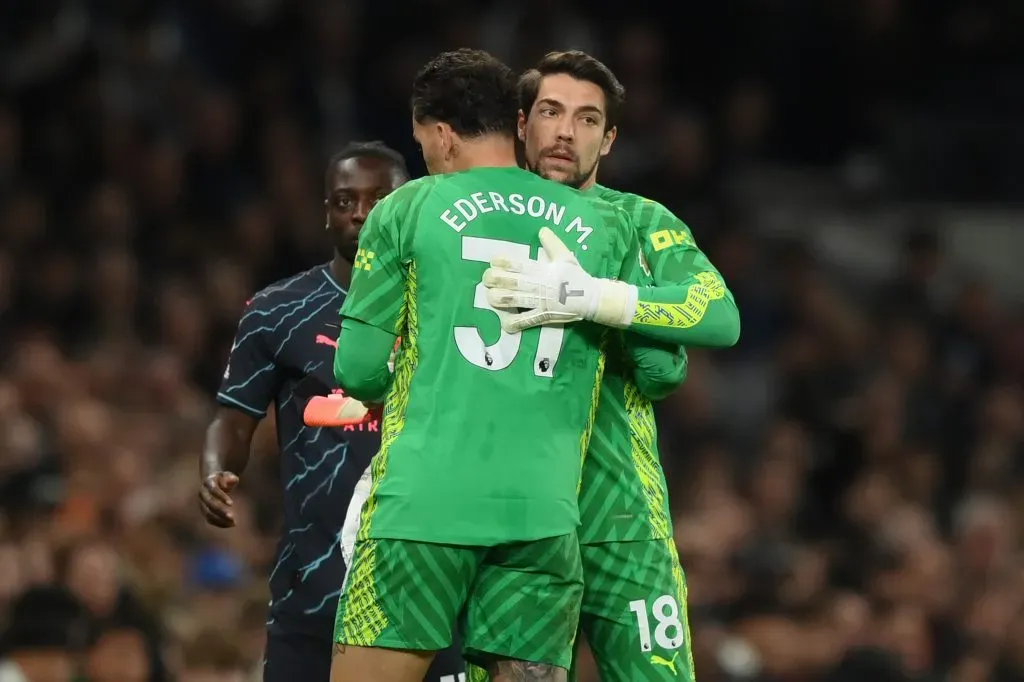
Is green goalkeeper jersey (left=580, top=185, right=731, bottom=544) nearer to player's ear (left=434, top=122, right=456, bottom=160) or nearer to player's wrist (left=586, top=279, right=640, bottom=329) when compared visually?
player's wrist (left=586, top=279, right=640, bottom=329)

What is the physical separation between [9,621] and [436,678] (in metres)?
3.04

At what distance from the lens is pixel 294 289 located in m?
5.95

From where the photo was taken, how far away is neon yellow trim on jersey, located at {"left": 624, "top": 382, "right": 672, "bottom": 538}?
16.6ft

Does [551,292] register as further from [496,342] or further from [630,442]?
[630,442]

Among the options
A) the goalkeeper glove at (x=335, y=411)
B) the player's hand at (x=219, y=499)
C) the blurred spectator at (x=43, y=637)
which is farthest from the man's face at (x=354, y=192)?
the blurred spectator at (x=43, y=637)

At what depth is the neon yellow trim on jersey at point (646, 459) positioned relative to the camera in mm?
5074

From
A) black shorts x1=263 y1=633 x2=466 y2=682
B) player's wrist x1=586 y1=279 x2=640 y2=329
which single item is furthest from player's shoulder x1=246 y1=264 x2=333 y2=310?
player's wrist x1=586 y1=279 x2=640 y2=329

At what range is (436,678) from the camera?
5.59 metres

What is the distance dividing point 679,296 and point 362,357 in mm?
828

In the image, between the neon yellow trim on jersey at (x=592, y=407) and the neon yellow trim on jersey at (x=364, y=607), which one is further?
the neon yellow trim on jersey at (x=592, y=407)

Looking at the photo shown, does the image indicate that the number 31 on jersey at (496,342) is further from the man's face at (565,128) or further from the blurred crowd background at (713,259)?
the blurred crowd background at (713,259)

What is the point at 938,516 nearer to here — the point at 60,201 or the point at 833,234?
the point at 833,234

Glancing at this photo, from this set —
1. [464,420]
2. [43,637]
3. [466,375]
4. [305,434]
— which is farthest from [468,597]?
[43,637]

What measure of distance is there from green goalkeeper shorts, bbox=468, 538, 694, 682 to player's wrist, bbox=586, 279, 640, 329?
2.19 feet
